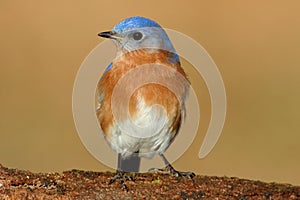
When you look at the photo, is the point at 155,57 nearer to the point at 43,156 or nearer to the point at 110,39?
the point at 110,39

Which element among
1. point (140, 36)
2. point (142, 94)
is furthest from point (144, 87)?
point (140, 36)

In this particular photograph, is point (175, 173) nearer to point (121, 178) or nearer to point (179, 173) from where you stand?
point (179, 173)

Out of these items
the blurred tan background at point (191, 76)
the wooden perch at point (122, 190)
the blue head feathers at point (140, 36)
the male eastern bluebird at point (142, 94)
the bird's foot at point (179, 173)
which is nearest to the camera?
the wooden perch at point (122, 190)

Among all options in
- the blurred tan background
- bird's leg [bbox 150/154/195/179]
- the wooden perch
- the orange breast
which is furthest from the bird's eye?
the blurred tan background

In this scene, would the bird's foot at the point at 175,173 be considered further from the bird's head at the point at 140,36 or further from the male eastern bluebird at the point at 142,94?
the bird's head at the point at 140,36

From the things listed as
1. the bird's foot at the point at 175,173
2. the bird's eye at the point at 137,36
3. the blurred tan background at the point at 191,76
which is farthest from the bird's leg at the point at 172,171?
the blurred tan background at the point at 191,76

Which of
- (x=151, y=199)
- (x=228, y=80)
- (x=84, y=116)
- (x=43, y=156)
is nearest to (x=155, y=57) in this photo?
(x=84, y=116)
